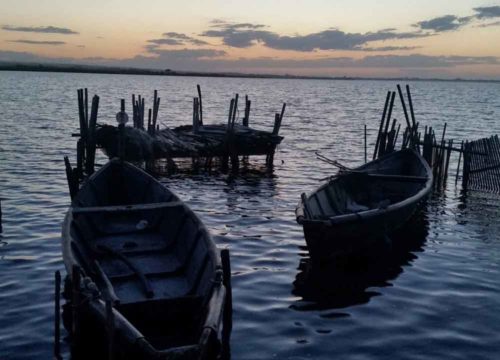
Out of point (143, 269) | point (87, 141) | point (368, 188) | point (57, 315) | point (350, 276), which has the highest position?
point (87, 141)

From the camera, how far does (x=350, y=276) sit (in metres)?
12.9

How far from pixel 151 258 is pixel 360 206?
761cm

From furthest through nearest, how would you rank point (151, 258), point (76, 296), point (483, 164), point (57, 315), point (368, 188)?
point (483, 164) → point (368, 188) → point (151, 258) → point (57, 315) → point (76, 296)

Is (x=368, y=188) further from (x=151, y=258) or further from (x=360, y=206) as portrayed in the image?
(x=151, y=258)

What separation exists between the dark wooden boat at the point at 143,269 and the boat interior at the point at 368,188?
3677mm

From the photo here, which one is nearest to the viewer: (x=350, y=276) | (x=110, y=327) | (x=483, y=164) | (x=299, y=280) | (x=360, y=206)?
(x=110, y=327)

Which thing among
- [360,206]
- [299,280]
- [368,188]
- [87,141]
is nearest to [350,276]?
[299,280]

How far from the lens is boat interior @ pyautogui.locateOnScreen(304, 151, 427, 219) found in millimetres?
15258

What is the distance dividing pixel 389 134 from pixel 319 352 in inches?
607

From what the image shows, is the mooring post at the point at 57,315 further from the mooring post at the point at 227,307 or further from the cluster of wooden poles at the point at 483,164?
the cluster of wooden poles at the point at 483,164

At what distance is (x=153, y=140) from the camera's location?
2638 centimetres

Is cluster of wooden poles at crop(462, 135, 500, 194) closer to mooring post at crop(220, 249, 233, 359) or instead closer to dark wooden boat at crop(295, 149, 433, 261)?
dark wooden boat at crop(295, 149, 433, 261)

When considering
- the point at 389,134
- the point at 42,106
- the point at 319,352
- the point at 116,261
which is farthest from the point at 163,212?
the point at 42,106

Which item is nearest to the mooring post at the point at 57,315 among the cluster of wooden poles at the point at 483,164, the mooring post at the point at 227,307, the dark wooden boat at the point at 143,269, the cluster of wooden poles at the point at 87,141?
the dark wooden boat at the point at 143,269
